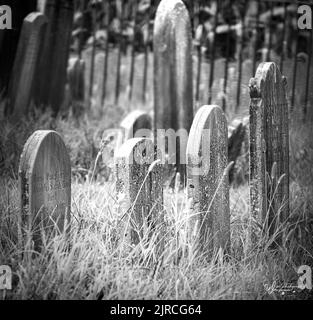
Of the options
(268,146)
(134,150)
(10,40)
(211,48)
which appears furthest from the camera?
(211,48)

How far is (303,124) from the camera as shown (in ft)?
14.5

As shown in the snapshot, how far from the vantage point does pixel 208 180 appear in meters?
2.46

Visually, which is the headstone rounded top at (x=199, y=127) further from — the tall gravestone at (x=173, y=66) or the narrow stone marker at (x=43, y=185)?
the tall gravestone at (x=173, y=66)

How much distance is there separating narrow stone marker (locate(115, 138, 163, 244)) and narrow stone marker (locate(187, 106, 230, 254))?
16cm

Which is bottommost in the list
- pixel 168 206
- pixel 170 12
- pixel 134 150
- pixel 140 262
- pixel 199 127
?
pixel 140 262

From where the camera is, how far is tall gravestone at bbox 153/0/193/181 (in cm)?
397

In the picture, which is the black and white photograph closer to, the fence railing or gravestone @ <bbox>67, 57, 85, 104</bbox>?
the fence railing

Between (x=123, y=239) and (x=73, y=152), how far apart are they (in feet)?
6.08

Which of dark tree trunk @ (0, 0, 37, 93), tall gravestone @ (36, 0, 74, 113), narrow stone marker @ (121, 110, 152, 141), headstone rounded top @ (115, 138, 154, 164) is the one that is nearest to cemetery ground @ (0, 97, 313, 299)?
headstone rounded top @ (115, 138, 154, 164)

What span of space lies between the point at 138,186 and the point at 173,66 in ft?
6.01

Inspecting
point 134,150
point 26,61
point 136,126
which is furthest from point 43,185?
point 26,61

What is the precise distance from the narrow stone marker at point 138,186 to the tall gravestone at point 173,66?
1.53m

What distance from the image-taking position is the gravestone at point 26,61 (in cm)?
441

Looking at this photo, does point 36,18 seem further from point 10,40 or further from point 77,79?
point 77,79
